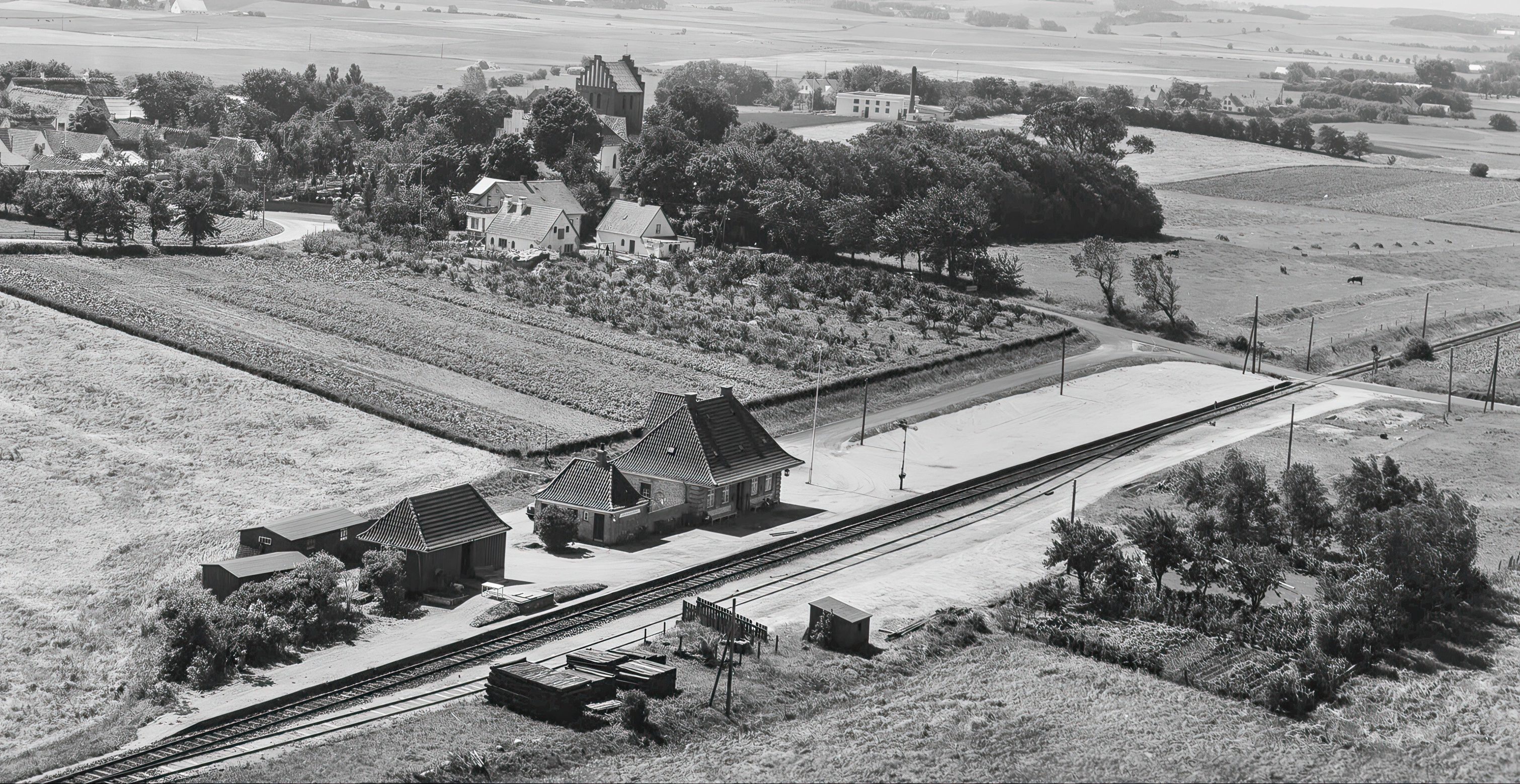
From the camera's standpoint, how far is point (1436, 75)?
19388 centimetres

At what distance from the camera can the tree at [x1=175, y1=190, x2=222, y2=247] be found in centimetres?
6769

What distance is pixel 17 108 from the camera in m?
103

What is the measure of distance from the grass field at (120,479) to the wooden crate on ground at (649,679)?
26.2 ft

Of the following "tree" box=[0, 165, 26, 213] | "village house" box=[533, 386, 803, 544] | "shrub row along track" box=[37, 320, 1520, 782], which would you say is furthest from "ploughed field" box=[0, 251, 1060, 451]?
"tree" box=[0, 165, 26, 213]

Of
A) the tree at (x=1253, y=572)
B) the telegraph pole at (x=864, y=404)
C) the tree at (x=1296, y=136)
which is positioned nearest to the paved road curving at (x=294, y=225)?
the telegraph pole at (x=864, y=404)

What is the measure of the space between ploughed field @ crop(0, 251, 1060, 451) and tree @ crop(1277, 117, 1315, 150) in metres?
70.8

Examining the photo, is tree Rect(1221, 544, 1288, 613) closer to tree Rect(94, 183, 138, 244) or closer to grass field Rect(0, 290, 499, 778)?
grass field Rect(0, 290, 499, 778)

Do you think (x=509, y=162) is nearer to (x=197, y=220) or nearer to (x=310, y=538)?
(x=197, y=220)

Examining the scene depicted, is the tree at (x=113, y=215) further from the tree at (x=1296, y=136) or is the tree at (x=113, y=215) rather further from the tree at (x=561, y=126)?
the tree at (x=1296, y=136)

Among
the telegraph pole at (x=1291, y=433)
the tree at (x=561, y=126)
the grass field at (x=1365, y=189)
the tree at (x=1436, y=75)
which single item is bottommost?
the telegraph pole at (x=1291, y=433)

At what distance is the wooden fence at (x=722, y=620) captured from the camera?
31188mm

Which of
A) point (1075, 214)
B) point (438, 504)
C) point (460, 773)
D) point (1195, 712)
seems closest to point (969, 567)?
point (1195, 712)

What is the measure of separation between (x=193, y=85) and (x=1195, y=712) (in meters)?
99.4

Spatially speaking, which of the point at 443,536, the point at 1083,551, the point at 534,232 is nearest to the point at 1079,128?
the point at 534,232
